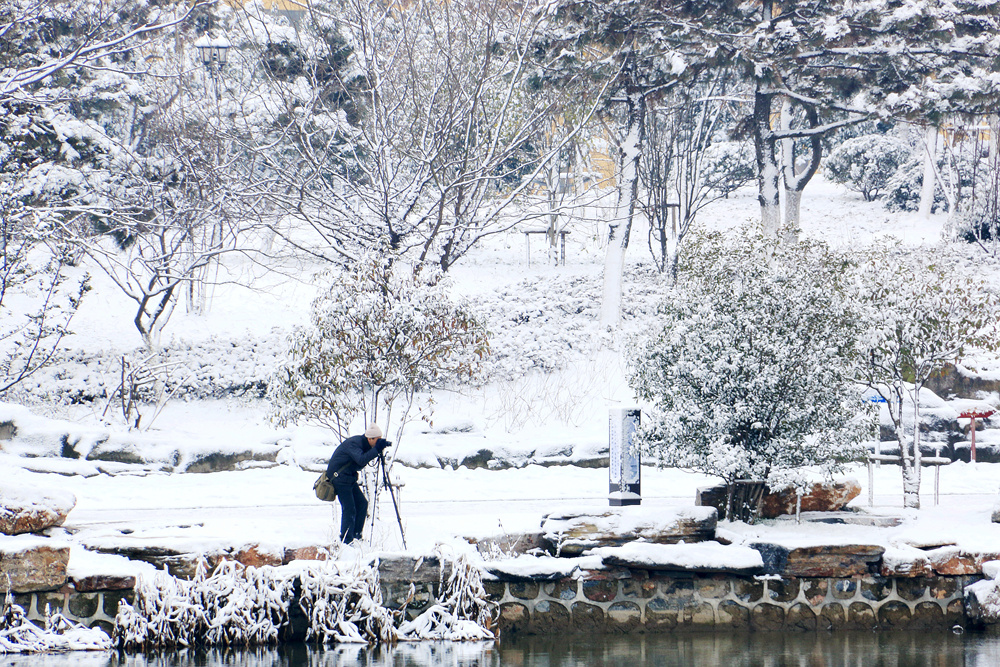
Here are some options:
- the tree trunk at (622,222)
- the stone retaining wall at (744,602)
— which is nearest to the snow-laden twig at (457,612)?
the stone retaining wall at (744,602)

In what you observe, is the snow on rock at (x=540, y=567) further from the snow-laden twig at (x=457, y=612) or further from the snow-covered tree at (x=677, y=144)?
the snow-covered tree at (x=677, y=144)

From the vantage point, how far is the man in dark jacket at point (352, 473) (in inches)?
396

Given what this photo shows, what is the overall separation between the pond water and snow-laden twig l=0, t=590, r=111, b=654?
19 cm

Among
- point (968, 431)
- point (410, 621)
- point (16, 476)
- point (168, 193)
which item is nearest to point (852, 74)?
point (968, 431)

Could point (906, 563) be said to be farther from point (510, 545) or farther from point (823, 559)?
point (510, 545)

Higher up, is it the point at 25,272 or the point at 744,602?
the point at 25,272

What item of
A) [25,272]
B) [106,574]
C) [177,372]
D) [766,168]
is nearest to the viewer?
[106,574]

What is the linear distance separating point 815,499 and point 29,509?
866 cm

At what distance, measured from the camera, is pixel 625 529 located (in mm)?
10461

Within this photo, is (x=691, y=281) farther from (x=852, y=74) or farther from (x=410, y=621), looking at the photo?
(x=852, y=74)

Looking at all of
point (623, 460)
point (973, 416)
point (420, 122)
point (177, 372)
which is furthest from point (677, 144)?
point (623, 460)

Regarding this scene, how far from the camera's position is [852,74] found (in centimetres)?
2100

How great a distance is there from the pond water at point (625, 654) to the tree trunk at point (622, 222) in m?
13.7

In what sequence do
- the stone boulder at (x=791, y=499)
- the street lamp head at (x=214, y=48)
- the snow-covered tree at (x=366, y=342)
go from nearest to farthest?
the snow-covered tree at (x=366, y=342) < the stone boulder at (x=791, y=499) < the street lamp head at (x=214, y=48)
